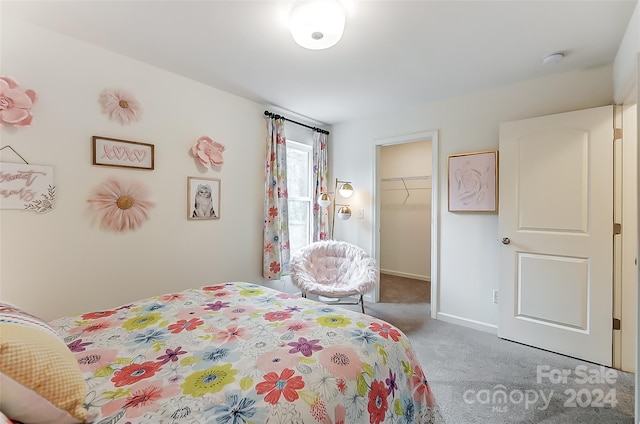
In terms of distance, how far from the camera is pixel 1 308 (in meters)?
0.94

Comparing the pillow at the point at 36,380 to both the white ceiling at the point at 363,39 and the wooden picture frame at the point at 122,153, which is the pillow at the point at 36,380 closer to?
the wooden picture frame at the point at 122,153

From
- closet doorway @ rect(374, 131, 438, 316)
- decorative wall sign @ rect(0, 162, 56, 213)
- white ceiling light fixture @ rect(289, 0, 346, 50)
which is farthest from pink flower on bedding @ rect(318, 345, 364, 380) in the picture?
closet doorway @ rect(374, 131, 438, 316)

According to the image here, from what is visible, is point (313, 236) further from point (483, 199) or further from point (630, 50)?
point (630, 50)

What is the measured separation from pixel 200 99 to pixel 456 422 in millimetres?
3206

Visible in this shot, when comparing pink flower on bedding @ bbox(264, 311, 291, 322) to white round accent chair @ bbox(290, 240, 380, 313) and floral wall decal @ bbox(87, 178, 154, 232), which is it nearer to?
white round accent chair @ bbox(290, 240, 380, 313)

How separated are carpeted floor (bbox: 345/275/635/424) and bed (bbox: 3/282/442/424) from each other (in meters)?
0.73

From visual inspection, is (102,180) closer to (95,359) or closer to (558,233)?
(95,359)

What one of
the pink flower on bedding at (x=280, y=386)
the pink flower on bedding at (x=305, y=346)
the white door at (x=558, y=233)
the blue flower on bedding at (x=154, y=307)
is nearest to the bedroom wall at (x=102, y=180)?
the blue flower on bedding at (x=154, y=307)

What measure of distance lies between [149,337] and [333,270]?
2.40 m

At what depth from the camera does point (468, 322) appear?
2965 mm

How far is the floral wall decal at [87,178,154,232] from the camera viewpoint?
2111 mm

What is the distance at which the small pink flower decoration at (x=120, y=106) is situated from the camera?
2125mm

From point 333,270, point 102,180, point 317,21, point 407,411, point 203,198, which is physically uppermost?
point 317,21

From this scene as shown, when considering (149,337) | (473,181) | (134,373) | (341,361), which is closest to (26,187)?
(149,337)
